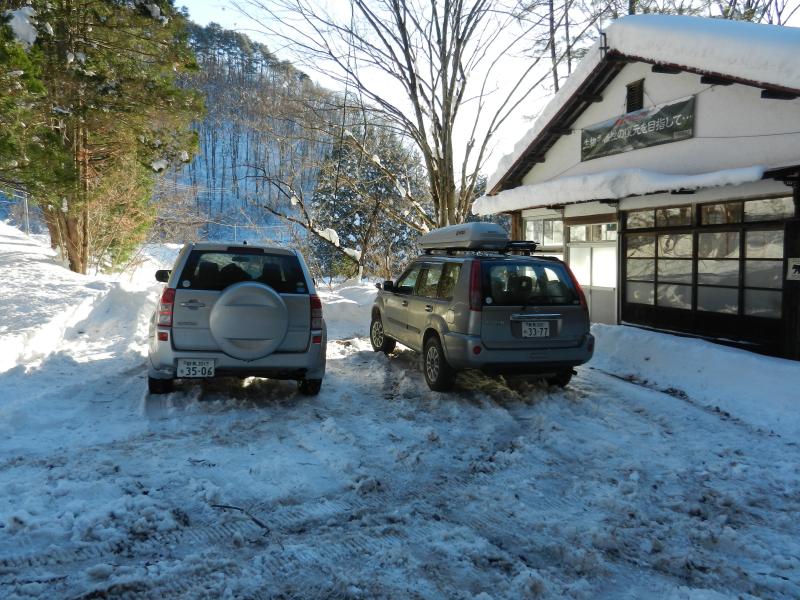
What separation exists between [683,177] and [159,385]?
8329 mm

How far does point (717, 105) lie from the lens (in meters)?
9.47

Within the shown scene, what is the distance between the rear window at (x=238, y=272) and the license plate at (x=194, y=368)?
2.46 ft

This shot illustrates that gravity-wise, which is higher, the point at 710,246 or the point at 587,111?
the point at 587,111

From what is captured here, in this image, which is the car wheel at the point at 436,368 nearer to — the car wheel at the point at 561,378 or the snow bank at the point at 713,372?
the car wheel at the point at 561,378

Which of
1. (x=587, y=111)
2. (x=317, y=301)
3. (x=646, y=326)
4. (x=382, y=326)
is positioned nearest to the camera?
(x=317, y=301)

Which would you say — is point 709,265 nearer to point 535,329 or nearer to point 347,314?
point 535,329

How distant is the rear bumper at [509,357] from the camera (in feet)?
20.2

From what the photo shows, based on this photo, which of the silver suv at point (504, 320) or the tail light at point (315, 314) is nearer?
the tail light at point (315, 314)

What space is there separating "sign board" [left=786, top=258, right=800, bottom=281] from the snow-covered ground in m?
1.56

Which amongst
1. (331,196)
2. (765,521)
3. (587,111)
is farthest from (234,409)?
(331,196)

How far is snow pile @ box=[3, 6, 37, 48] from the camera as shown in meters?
8.40

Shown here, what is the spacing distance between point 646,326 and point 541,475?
786 cm

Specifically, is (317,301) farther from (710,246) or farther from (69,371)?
(710,246)

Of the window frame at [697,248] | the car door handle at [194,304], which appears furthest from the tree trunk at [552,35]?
the car door handle at [194,304]
